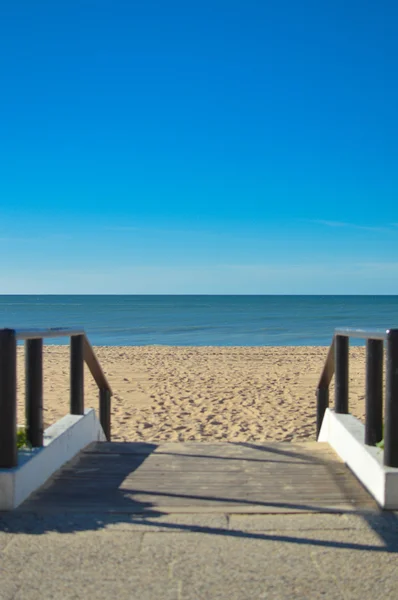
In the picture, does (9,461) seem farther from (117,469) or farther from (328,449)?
(328,449)

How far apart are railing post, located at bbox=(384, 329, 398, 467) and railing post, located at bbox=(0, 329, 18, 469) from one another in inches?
85.7

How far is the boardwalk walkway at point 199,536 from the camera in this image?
2.54 metres

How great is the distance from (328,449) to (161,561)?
2.75m

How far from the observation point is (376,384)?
13.0 feet

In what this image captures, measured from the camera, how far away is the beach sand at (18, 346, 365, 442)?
27.8ft

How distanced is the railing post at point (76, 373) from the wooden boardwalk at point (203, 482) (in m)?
0.39

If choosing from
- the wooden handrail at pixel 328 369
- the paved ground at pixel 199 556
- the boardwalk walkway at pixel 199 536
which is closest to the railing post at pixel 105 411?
the boardwalk walkway at pixel 199 536

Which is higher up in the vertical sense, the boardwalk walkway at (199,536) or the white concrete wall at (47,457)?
the white concrete wall at (47,457)

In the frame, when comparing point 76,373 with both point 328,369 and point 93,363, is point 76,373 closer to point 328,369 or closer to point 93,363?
point 93,363

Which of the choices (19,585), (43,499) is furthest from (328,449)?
(19,585)

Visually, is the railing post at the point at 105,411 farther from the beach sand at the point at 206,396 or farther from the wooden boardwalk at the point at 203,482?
the wooden boardwalk at the point at 203,482

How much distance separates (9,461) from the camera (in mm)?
3445

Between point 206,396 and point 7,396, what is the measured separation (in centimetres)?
836

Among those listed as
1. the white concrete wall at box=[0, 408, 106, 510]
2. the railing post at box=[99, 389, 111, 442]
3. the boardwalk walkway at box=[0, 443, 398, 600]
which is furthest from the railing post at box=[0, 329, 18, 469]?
the railing post at box=[99, 389, 111, 442]
